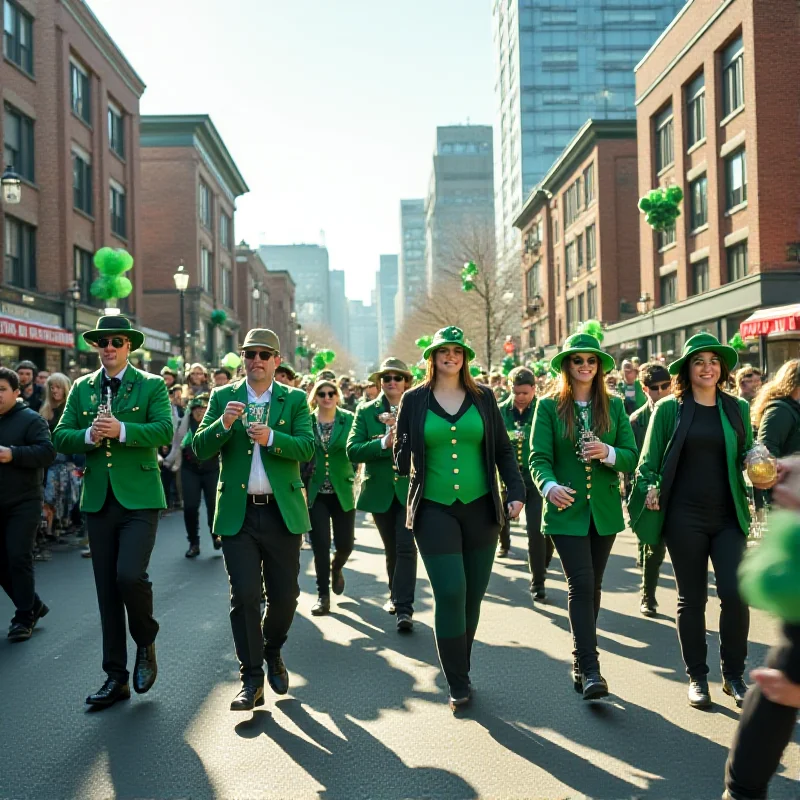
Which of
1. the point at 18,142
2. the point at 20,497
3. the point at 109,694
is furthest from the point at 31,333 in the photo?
the point at 109,694

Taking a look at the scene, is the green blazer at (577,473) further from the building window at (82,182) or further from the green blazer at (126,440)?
the building window at (82,182)

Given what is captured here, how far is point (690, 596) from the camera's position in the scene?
545 centimetres

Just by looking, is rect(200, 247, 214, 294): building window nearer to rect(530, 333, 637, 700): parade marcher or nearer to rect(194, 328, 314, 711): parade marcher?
rect(194, 328, 314, 711): parade marcher

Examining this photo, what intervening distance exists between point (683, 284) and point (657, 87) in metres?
8.30

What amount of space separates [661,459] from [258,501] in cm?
239

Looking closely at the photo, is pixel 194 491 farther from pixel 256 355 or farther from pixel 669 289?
pixel 669 289

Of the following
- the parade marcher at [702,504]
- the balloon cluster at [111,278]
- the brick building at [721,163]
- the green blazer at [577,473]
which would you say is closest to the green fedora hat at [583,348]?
the green blazer at [577,473]

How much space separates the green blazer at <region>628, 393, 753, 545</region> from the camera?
5445mm

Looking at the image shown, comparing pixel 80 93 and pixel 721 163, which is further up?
pixel 80 93

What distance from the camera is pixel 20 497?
24.4ft

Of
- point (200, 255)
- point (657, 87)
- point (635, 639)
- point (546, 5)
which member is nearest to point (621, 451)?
point (635, 639)

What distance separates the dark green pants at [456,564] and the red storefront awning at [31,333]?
1801 centimetres

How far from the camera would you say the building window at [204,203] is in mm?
51938

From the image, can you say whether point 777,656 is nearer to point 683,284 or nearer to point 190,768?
point 190,768
